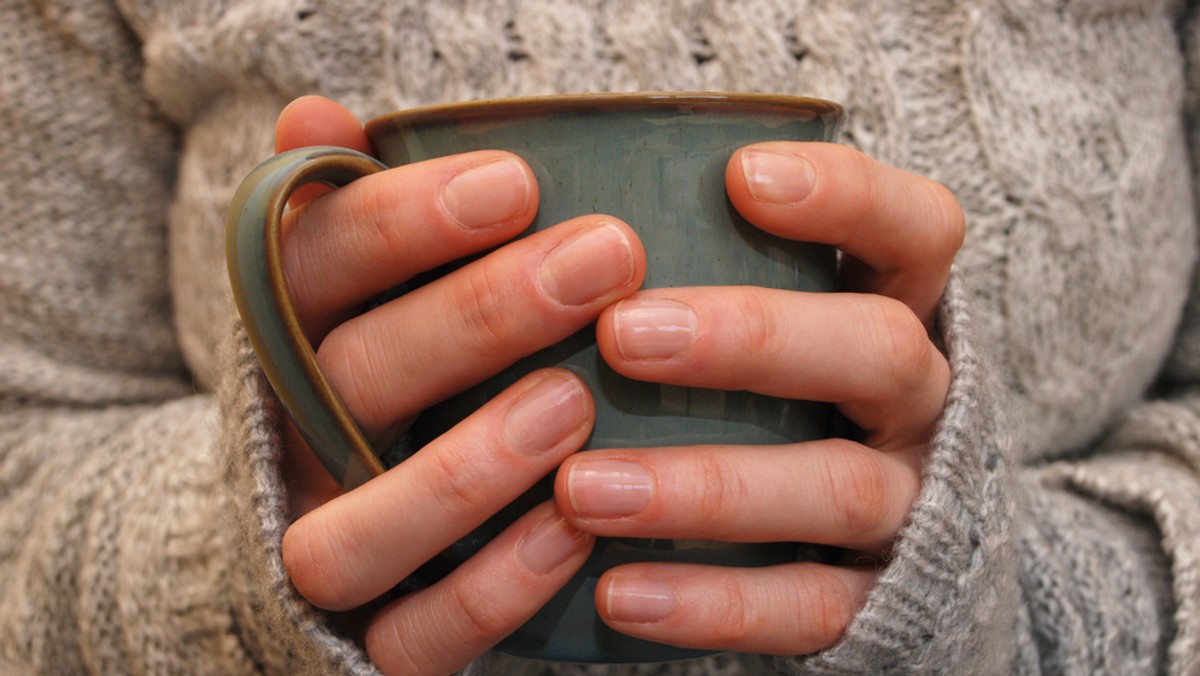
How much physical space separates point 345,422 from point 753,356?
18cm

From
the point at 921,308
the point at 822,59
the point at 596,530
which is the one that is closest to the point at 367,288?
the point at 596,530

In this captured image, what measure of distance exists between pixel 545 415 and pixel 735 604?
134mm

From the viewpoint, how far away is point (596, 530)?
36cm

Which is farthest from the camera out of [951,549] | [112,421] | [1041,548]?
[112,421]

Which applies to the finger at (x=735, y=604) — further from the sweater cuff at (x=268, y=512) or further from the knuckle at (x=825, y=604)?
the sweater cuff at (x=268, y=512)

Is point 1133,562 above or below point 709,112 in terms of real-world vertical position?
below

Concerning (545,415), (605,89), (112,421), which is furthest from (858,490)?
(112,421)

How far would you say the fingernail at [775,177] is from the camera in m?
0.34

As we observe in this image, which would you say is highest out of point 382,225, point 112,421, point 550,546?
point 382,225

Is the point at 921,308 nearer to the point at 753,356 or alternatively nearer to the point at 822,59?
the point at 753,356

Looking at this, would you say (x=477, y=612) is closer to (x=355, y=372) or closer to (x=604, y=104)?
(x=355, y=372)

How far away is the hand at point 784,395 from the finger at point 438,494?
22 millimetres

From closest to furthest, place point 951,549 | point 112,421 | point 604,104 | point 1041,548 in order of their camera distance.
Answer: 1. point 604,104
2. point 951,549
3. point 1041,548
4. point 112,421

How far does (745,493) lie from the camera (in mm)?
373
